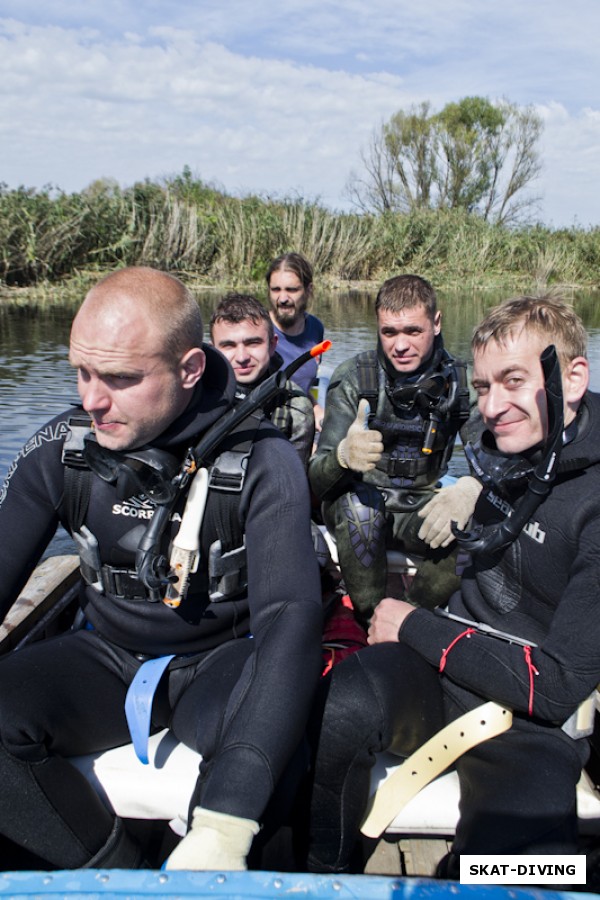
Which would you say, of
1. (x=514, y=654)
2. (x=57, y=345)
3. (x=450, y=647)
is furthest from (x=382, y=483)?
(x=57, y=345)

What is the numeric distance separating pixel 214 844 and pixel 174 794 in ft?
1.61

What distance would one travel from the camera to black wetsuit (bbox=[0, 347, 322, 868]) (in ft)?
5.11

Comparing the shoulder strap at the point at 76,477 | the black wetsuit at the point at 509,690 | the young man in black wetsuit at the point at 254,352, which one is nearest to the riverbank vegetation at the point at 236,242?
the young man in black wetsuit at the point at 254,352

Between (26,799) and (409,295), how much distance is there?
2.21m

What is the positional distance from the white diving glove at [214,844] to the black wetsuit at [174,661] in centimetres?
Result: 2

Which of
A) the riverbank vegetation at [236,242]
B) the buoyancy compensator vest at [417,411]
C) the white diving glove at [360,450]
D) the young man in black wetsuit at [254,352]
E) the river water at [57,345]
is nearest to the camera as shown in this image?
the white diving glove at [360,450]

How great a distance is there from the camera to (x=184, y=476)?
5.84 feet

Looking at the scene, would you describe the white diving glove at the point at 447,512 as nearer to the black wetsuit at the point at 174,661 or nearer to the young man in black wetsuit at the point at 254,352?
the young man in black wetsuit at the point at 254,352

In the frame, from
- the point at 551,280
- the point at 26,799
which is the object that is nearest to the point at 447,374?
the point at 26,799

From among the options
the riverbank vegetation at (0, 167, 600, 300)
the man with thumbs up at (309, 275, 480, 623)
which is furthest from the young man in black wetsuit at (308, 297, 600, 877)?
the riverbank vegetation at (0, 167, 600, 300)

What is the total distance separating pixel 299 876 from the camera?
3.97 ft

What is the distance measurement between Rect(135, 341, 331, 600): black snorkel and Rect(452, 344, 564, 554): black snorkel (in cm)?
55

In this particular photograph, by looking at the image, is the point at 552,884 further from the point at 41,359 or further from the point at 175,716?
the point at 41,359

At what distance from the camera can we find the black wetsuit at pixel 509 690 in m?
1.62
